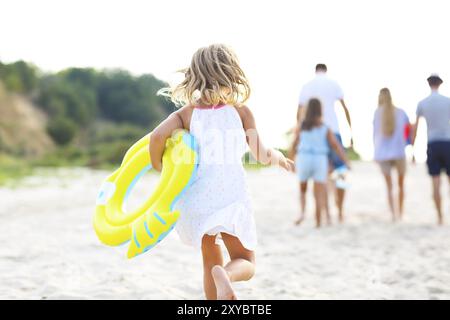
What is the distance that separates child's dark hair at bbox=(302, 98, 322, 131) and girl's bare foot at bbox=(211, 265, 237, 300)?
4.93 meters

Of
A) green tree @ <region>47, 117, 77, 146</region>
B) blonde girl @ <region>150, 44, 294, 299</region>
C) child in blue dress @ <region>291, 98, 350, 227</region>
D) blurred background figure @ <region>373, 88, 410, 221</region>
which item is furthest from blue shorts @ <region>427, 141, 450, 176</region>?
green tree @ <region>47, 117, 77, 146</region>

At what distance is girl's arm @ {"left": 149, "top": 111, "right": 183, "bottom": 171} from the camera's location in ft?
10.8

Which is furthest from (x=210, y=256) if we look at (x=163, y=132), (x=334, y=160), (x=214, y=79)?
(x=334, y=160)

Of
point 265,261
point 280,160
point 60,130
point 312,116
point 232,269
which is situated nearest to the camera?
point 232,269

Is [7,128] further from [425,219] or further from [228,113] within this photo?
[228,113]

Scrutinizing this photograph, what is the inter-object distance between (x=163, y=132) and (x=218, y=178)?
365mm

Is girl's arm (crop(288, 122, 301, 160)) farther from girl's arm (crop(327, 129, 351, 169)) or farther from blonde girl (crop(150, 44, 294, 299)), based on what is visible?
blonde girl (crop(150, 44, 294, 299))

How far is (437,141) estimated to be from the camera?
26.9 ft

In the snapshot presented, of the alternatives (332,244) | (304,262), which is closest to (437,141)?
(332,244)

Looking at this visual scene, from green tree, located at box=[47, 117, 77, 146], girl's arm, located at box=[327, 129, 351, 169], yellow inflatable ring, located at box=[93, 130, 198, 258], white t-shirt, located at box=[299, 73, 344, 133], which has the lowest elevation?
yellow inflatable ring, located at box=[93, 130, 198, 258]

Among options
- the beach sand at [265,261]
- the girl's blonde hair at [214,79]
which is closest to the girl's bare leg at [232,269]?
the girl's blonde hair at [214,79]

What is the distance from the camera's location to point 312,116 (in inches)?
310

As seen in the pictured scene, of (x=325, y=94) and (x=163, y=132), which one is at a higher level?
(x=325, y=94)

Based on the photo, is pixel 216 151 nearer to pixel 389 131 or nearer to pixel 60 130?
pixel 389 131
